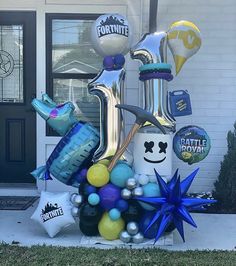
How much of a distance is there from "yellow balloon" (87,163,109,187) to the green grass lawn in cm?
60

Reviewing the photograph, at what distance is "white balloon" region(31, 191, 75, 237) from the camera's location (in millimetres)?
4668

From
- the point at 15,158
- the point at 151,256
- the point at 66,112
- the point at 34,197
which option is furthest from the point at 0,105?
the point at 151,256

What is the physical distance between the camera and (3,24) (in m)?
6.72

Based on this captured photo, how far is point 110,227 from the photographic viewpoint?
459 centimetres

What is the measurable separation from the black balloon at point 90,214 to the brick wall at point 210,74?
216cm

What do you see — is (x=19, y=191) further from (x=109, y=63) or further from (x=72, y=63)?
(x=109, y=63)

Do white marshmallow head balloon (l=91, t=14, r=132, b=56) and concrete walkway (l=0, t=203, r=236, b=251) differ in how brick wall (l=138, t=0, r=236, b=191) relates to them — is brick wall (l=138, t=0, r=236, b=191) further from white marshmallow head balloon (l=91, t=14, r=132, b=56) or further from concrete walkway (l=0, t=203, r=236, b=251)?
white marshmallow head balloon (l=91, t=14, r=132, b=56)

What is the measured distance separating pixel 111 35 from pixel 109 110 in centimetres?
73

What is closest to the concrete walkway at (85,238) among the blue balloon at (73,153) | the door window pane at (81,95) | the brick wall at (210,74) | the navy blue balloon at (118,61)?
the blue balloon at (73,153)

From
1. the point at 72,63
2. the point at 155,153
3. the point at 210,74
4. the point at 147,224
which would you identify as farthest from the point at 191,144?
the point at 72,63

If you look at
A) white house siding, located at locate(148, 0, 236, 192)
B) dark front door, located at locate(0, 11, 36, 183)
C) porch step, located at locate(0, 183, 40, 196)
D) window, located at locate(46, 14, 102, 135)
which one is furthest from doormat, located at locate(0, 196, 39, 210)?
white house siding, located at locate(148, 0, 236, 192)

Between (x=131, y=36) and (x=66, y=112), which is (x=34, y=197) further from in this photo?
→ (x=131, y=36)

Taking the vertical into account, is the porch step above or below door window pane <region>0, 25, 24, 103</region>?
below

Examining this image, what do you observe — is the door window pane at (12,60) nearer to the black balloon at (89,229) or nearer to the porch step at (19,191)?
the porch step at (19,191)
